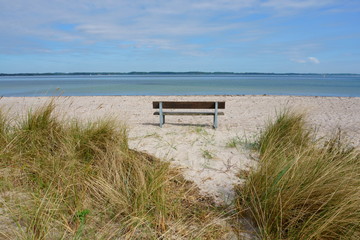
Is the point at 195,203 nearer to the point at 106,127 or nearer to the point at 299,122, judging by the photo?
the point at 106,127

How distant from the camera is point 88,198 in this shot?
98.7 inches

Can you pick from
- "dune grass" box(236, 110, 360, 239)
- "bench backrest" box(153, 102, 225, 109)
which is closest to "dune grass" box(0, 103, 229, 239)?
"dune grass" box(236, 110, 360, 239)

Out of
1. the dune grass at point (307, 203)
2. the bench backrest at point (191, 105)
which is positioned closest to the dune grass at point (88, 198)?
the dune grass at point (307, 203)

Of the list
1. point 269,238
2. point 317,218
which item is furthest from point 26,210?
point 317,218

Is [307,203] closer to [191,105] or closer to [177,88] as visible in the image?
[191,105]

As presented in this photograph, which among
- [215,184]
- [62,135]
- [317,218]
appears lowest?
[215,184]

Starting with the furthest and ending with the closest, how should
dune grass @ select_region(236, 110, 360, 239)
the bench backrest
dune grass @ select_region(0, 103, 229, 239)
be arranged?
the bench backrest → dune grass @ select_region(0, 103, 229, 239) → dune grass @ select_region(236, 110, 360, 239)

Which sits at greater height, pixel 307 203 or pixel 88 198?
pixel 307 203

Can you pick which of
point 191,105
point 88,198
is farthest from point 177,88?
point 88,198

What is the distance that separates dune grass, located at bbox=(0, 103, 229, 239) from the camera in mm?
2072

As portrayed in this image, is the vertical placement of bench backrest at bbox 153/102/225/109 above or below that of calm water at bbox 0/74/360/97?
above

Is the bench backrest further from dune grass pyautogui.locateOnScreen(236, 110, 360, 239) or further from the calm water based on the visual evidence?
dune grass pyautogui.locateOnScreen(236, 110, 360, 239)

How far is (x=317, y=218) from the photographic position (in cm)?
202

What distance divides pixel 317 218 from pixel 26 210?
2353 millimetres
